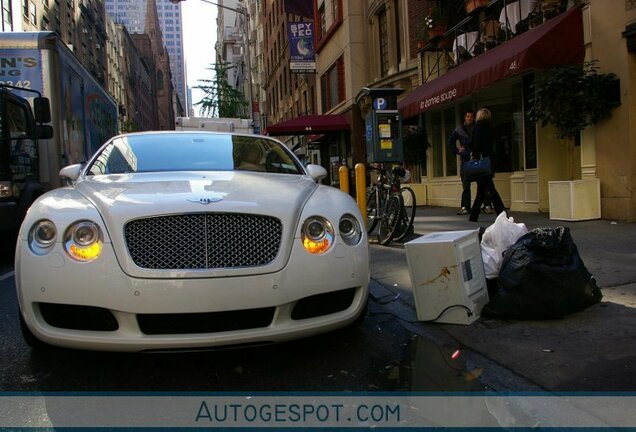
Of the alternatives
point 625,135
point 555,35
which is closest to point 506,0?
point 555,35

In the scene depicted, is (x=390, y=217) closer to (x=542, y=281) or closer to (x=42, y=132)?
(x=542, y=281)

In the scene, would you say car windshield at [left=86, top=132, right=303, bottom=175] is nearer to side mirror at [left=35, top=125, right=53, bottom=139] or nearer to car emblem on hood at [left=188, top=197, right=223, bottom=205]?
car emblem on hood at [left=188, top=197, right=223, bottom=205]

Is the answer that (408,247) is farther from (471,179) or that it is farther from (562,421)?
(471,179)

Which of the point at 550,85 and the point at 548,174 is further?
the point at 548,174

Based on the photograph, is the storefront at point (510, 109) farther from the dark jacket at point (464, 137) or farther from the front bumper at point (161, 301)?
the front bumper at point (161, 301)

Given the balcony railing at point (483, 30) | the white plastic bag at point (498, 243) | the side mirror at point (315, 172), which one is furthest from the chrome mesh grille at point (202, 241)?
the balcony railing at point (483, 30)

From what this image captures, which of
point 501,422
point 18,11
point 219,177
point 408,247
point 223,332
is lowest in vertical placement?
point 501,422

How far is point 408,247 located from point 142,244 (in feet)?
6.28

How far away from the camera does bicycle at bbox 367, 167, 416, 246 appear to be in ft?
24.1

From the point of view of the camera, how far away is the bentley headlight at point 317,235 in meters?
3.20

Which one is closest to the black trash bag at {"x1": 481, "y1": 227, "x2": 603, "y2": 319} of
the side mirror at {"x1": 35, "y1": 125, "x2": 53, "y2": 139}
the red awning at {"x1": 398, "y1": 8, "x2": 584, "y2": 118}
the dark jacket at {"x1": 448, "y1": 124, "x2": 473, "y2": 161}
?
the red awning at {"x1": 398, "y1": 8, "x2": 584, "y2": 118}

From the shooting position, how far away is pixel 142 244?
9.75ft

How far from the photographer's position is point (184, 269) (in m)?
2.93

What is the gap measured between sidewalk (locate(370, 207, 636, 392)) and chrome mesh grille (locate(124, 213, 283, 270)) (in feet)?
4.79
